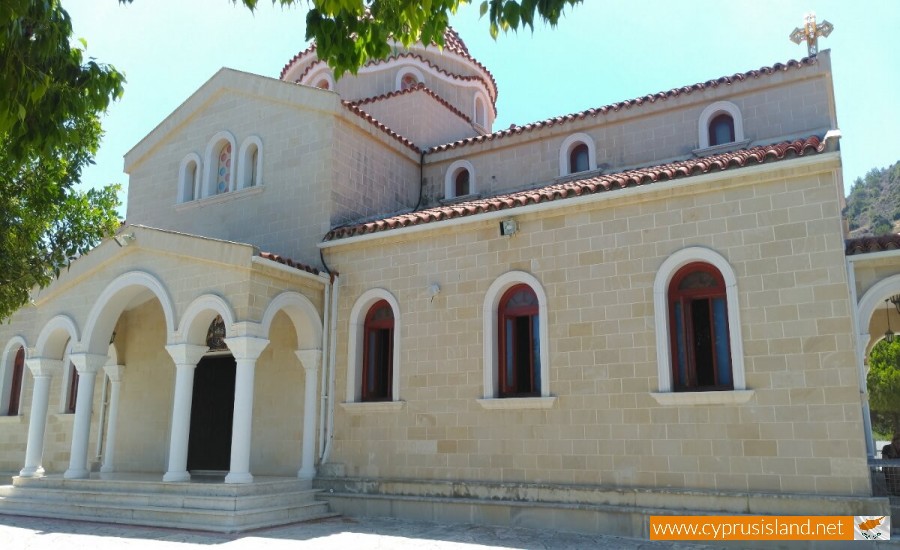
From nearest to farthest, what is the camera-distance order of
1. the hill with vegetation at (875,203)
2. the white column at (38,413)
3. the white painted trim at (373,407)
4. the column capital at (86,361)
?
the white painted trim at (373,407), the column capital at (86,361), the white column at (38,413), the hill with vegetation at (875,203)

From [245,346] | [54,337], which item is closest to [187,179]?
[54,337]

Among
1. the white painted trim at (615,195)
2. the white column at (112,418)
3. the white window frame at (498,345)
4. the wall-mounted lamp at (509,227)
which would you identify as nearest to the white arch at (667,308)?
the white painted trim at (615,195)

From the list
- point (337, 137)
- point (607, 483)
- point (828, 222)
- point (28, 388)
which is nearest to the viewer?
point (828, 222)

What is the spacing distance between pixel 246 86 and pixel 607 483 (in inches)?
439

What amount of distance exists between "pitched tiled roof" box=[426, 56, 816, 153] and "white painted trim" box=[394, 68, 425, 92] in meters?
3.41

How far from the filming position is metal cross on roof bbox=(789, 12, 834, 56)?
48.8 feet

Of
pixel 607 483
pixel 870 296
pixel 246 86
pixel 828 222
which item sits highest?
pixel 246 86

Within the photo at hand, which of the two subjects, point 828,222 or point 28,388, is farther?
point 28,388

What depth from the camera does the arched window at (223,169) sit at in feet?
53.7

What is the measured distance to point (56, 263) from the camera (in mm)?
11227

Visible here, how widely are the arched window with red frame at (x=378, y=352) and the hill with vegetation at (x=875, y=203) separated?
192ft

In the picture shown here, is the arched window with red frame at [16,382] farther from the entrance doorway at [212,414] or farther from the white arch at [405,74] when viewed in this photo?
the white arch at [405,74]

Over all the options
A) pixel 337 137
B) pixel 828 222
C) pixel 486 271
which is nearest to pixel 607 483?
pixel 486 271

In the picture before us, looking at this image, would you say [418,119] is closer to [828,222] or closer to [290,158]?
[290,158]
